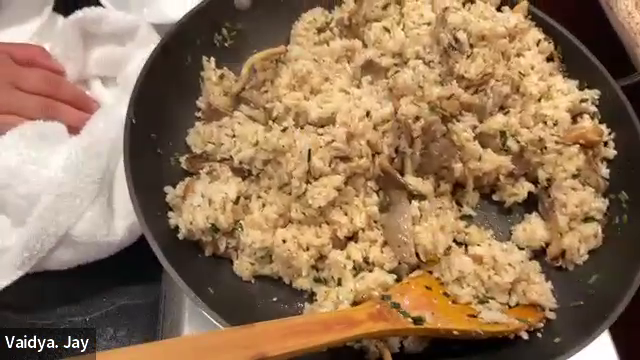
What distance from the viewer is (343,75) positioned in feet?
3.18

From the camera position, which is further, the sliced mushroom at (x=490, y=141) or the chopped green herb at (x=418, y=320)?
the sliced mushroom at (x=490, y=141)

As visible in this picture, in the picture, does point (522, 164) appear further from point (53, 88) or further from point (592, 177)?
point (53, 88)

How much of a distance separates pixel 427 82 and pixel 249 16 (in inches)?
11.6

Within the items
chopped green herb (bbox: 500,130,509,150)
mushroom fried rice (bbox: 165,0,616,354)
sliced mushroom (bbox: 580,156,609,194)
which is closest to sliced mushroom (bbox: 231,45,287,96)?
mushroom fried rice (bbox: 165,0,616,354)

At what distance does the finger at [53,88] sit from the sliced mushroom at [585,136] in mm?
667

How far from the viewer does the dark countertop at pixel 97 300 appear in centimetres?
98

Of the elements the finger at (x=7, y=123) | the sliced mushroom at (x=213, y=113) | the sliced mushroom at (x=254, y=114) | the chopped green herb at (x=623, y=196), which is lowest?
the chopped green herb at (x=623, y=196)

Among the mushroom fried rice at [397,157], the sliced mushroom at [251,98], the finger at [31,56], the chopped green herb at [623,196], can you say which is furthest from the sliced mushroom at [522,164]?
the finger at [31,56]

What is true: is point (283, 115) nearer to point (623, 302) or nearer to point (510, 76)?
point (510, 76)

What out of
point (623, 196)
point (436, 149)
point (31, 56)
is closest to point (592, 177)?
point (623, 196)

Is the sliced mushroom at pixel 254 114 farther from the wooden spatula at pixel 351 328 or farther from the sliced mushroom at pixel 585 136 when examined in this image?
the sliced mushroom at pixel 585 136

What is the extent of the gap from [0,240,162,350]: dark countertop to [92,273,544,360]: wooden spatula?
36 centimetres

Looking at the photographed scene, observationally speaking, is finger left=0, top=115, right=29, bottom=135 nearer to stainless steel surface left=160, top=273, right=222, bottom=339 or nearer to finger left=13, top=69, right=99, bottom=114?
finger left=13, top=69, right=99, bottom=114

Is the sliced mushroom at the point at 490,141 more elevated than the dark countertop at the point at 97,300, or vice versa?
the sliced mushroom at the point at 490,141
